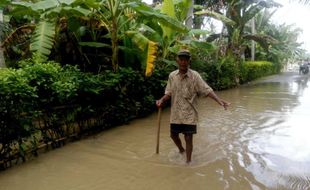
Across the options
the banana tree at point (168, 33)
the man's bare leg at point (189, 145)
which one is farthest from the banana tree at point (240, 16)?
the man's bare leg at point (189, 145)

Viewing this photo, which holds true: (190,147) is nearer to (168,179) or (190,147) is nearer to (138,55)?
(168,179)

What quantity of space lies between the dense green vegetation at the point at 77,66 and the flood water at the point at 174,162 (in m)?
0.46

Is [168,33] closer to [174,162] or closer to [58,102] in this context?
[58,102]

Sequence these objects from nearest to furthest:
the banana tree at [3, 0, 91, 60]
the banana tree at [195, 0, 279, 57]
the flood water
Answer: the flood water → the banana tree at [3, 0, 91, 60] → the banana tree at [195, 0, 279, 57]

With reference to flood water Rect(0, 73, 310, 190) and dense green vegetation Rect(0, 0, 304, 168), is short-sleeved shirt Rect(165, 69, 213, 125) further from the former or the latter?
dense green vegetation Rect(0, 0, 304, 168)

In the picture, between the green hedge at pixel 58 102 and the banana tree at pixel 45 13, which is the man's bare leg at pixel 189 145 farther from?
the banana tree at pixel 45 13

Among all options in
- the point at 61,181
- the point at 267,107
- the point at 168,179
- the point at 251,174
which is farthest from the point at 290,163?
the point at 267,107

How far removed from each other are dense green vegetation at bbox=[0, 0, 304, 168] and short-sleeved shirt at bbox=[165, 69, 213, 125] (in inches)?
76.3

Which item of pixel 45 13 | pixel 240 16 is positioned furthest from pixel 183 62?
pixel 240 16

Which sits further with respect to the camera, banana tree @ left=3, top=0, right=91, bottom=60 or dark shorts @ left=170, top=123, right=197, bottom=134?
banana tree @ left=3, top=0, right=91, bottom=60

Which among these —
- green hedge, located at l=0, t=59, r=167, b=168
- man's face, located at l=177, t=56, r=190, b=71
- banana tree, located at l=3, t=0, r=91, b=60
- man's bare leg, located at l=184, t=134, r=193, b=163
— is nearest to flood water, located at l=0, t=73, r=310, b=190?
man's bare leg, located at l=184, t=134, r=193, b=163

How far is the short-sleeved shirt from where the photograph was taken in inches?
193

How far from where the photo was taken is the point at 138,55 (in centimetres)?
823

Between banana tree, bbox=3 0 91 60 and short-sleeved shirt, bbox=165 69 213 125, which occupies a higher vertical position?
banana tree, bbox=3 0 91 60
